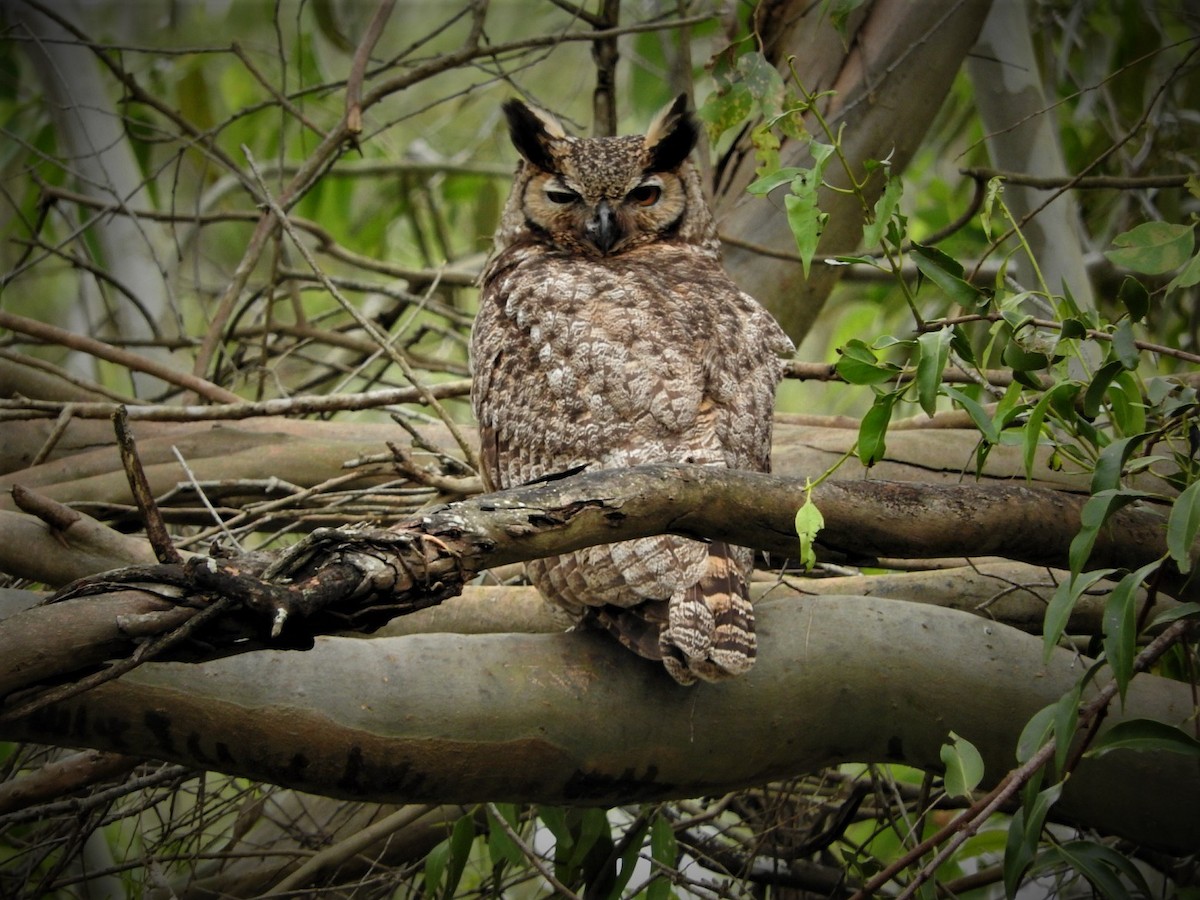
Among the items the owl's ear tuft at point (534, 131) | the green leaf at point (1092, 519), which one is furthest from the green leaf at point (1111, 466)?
the owl's ear tuft at point (534, 131)

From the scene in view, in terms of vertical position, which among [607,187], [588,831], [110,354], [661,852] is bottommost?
[661,852]

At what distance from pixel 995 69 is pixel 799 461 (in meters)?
1.64

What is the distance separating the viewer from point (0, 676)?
1.26m

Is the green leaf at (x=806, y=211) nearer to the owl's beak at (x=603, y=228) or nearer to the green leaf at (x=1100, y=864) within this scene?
the green leaf at (x=1100, y=864)

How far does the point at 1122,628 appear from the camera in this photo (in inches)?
60.0

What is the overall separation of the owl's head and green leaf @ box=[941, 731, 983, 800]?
1.81 m

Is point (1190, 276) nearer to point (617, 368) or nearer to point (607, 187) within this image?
point (617, 368)

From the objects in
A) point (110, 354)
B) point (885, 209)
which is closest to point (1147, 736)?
point (885, 209)

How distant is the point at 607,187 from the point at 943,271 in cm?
150

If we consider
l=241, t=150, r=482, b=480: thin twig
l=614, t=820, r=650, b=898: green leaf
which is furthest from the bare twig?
l=614, t=820, r=650, b=898: green leaf

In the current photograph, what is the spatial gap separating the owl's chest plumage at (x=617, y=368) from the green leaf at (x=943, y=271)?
0.68 meters

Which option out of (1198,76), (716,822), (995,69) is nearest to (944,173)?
(1198,76)

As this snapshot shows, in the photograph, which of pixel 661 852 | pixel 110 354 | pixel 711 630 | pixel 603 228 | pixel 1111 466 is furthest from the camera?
pixel 110 354

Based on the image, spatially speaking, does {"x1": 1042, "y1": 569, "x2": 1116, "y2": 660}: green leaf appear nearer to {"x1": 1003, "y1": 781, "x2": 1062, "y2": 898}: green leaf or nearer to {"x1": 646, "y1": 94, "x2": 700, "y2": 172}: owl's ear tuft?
{"x1": 1003, "y1": 781, "x2": 1062, "y2": 898}: green leaf
